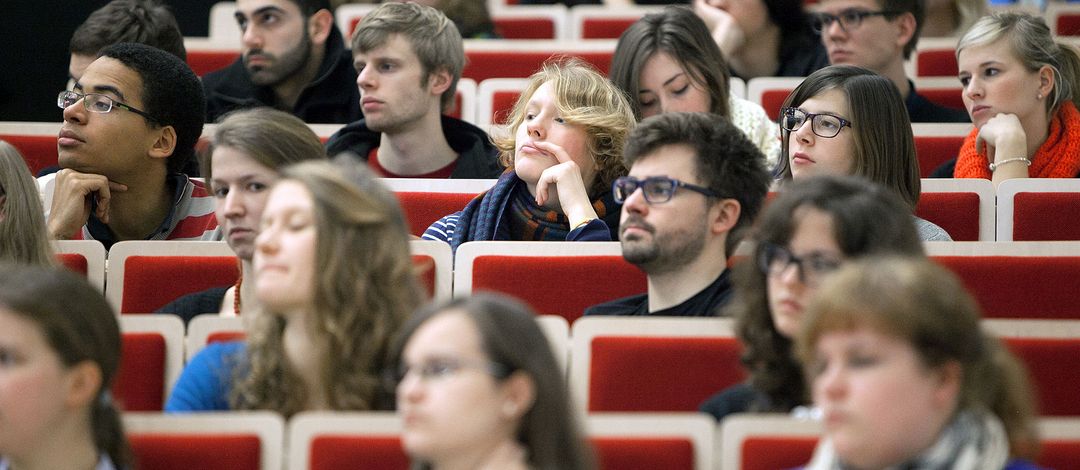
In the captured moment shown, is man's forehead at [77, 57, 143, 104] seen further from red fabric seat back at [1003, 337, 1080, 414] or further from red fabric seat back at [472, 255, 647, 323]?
red fabric seat back at [1003, 337, 1080, 414]

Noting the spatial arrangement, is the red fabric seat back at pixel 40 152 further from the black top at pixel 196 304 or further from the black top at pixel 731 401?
the black top at pixel 731 401

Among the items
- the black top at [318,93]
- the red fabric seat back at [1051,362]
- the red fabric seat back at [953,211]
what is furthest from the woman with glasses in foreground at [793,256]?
the black top at [318,93]

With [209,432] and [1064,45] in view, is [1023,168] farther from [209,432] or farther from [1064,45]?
[209,432]

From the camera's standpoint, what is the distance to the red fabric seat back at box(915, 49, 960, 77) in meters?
4.04

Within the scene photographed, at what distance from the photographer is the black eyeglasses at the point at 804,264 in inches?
69.4

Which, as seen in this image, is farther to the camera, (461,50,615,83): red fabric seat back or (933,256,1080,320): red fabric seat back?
(461,50,615,83): red fabric seat back

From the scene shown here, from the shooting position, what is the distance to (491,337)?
1.56 m

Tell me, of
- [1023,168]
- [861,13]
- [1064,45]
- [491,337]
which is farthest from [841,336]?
[861,13]

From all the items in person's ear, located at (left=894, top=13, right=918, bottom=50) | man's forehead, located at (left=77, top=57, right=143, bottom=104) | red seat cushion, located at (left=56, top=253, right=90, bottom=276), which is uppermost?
man's forehead, located at (left=77, top=57, right=143, bottom=104)

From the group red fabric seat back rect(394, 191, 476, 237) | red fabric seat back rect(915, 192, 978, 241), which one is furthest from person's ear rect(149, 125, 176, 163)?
red fabric seat back rect(915, 192, 978, 241)

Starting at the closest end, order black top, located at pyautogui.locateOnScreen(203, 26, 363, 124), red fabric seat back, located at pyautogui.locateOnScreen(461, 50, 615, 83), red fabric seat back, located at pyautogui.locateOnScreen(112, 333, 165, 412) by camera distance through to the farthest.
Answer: red fabric seat back, located at pyautogui.locateOnScreen(112, 333, 165, 412)
black top, located at pyautogui.locateOnScreen(203, 26, 363, 124)
red fabric seat back, located at pyautogui.locateOnScreen(461, 50, 615, 83)

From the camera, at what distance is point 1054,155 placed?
3072mm

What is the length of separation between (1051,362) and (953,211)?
0.76 metres

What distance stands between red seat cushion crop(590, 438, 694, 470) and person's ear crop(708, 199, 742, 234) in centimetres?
70
